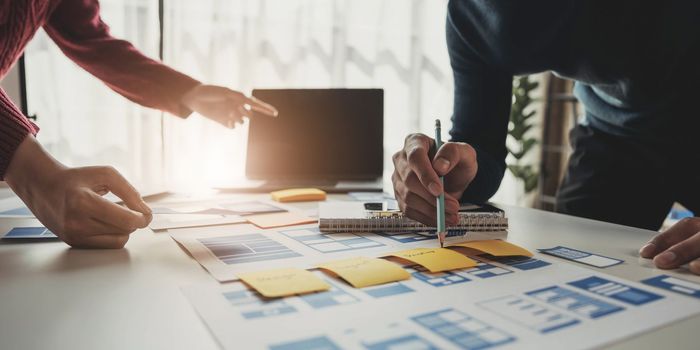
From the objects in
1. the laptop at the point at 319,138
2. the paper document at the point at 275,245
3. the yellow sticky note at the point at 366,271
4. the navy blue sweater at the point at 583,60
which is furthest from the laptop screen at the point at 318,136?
the yellow sticky note at the point at 366,271

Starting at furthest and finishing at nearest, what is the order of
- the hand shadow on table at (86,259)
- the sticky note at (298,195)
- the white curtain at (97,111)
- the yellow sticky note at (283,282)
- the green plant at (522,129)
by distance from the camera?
the green plant at (522,129), the white curtain at (97,111), the sticky note at (298,195), the hand shadow on table at (86,259), the yellow sticky note at (283,282)

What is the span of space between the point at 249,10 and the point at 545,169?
2.03m

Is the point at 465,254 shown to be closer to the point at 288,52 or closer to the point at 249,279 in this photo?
the point at 249,279

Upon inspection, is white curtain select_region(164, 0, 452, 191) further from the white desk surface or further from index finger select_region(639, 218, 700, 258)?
index finger select_region(639, 218, 700, 258)

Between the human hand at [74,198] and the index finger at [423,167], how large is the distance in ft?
1.28

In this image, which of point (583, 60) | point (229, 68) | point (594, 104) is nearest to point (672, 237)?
point (583, 60)

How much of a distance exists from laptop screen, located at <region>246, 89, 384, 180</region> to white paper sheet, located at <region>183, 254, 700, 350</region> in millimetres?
868

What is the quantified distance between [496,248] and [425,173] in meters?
0.16

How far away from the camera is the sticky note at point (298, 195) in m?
1.04

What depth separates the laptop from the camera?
136 centimetres

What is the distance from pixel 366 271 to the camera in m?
0.52

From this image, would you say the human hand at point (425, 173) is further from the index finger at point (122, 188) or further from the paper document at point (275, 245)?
the index finger at point (122, 188)

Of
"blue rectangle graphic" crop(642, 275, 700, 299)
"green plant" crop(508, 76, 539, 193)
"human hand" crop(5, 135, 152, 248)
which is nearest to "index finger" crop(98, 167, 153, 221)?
"human hand" crop(5, 135, 152, 248)

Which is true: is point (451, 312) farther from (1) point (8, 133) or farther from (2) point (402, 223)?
(1) point (8, 133)
